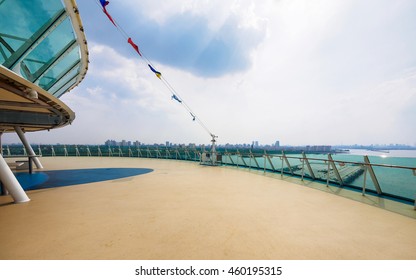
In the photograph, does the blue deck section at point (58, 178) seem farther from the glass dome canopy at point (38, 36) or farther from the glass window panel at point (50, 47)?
the glass window panel at point (50, 47)

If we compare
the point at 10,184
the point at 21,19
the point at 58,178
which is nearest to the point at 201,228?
the point at 10,184

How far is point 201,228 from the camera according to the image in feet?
9.62

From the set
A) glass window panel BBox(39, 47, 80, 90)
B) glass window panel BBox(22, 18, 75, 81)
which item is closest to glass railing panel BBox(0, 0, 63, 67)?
glass window panel BBox(22, 18, 75, 81)

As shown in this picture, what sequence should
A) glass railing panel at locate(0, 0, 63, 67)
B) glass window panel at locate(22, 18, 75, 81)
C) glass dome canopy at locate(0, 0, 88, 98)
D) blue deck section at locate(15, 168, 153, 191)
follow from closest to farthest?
1. glass railing panel at locate(0, 0, 63, 67)
2. glass dome canopy at locate(0, 0, 88, 98)
3. blue deck section at locate(15, 168, 153, 191)
4. glass window panel at locate(22, 18, 75, 81)

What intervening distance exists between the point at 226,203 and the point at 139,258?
2.61 metres

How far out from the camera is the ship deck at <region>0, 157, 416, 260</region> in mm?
2266

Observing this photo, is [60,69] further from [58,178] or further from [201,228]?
[201,228]

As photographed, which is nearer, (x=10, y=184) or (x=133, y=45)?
(x=10, y=184)

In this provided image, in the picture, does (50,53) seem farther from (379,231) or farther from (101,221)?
(379,231)

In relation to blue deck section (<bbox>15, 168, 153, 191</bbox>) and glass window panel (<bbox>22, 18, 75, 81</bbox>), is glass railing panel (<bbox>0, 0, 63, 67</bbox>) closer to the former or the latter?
glass window panel (<bbox>22, 18, 75, 81</bbox>)

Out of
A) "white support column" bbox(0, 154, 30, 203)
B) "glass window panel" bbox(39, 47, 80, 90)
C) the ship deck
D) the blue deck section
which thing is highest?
"glass window panel" bbox(39, 47, 80, 90)

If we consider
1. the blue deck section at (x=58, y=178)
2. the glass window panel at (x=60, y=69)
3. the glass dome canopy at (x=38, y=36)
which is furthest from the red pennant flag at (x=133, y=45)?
the blue deck section at (x=58, y=178)

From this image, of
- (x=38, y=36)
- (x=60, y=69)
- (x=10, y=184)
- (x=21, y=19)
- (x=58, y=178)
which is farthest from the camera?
(x=60, y=69)
